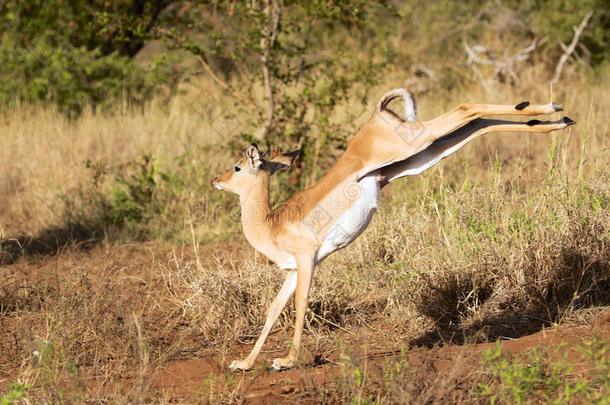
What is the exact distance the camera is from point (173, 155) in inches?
400

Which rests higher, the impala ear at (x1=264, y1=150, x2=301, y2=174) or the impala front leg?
the impala ear at (x1=264, y1=150, x2=301, y2=174)

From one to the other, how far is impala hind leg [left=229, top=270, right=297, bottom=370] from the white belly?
1.15ft

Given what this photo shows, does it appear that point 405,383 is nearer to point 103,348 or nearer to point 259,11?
point 103,348

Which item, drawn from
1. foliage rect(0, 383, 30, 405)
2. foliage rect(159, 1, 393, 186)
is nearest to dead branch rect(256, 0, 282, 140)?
foliage rect(159, 1, 393, 186)

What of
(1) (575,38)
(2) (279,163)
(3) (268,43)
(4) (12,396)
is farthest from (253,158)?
(1) (575,38)

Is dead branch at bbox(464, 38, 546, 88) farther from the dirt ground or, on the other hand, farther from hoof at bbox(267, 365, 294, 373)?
hoof at bbox(267, 365, 294, 373)

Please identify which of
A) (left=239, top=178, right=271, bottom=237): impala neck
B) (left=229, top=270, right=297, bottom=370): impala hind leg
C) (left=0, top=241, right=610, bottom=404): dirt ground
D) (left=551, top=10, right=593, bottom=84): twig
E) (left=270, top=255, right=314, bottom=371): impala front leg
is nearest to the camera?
(left=0, top=241, right=610, bottom=404): dirt ground

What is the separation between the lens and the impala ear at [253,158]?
4598 millimetres

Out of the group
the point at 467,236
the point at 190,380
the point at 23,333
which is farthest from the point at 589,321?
the point at 23,333

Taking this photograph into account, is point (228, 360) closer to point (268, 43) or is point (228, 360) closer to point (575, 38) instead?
point (268, 43)

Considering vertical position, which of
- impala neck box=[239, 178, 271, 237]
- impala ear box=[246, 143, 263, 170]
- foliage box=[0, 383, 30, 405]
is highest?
impala ear box=[246, 143, 263, 170]

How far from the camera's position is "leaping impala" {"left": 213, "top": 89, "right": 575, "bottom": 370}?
4.17 meters

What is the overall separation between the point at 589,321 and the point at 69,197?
6.91m

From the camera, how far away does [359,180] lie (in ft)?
14.0
